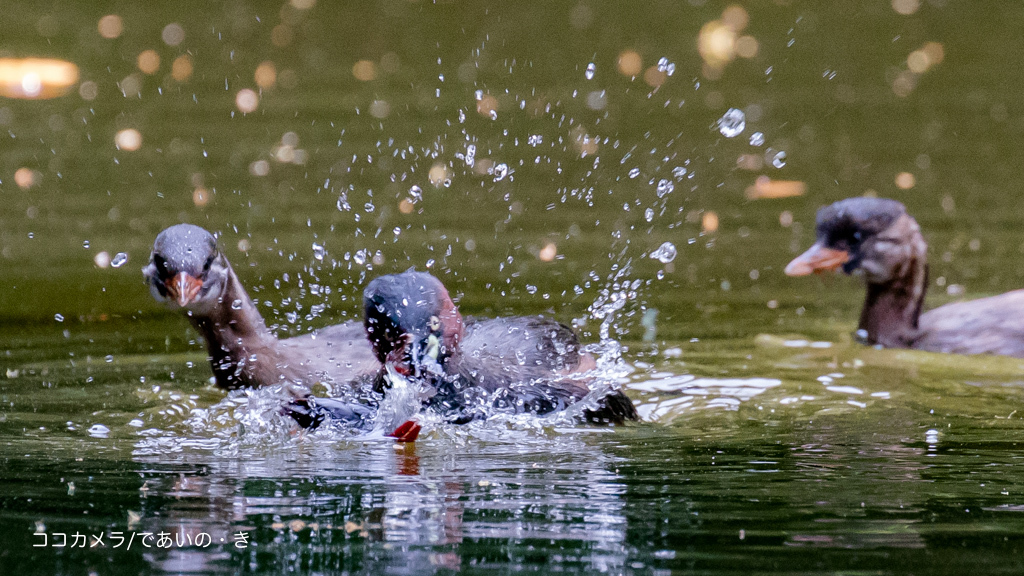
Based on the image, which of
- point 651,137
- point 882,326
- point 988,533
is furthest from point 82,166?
point 988,533

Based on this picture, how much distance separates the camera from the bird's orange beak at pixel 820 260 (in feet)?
31.9

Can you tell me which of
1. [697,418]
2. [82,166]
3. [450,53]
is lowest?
[697,418]

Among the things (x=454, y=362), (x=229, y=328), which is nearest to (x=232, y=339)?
(x=229, y=328)

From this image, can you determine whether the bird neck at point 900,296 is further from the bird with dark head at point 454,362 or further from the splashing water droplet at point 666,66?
the splashing water droplet at point 666,66

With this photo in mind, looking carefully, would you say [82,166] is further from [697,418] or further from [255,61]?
[697,418]

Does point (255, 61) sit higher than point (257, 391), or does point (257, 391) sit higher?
point (255, 61)

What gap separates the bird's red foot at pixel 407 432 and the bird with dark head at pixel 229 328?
1.02 meters

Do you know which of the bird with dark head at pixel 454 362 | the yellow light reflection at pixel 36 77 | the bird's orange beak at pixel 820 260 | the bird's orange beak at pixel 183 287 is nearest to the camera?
the bird with dark head at pixel 454 362

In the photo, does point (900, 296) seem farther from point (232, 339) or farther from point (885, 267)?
point (232, 339)

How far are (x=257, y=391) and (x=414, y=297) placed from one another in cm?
138

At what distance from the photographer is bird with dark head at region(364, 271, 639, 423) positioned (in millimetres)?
6746

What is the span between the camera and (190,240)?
7.65 metres

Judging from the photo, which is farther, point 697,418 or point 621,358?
point 621,358

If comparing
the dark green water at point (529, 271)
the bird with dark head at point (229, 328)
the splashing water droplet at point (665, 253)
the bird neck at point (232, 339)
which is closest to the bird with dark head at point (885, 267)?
the dark green water at point (529, 271)
